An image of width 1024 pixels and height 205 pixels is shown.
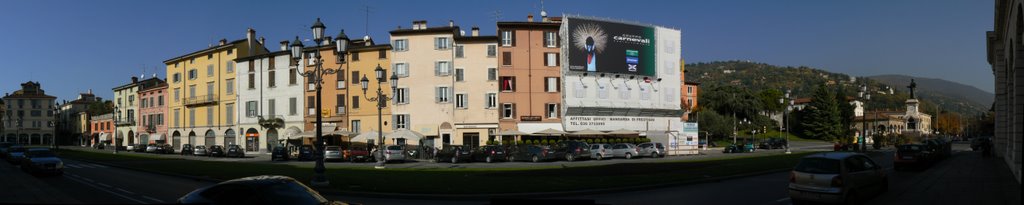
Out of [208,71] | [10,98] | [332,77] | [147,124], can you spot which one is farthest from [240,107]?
[10,98]

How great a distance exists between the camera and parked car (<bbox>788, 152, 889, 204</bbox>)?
1392cm

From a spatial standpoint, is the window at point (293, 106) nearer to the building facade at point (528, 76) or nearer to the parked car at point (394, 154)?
the building facade at point (528, 76)

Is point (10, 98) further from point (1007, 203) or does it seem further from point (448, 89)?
point (1007, 203)

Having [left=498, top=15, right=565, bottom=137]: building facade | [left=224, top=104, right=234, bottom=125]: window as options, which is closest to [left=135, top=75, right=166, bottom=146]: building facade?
[left=224, top=104, right=234, bottom=125]: window

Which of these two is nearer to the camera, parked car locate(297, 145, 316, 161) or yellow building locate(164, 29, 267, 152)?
parked car locate(297, 145, 316, 161)

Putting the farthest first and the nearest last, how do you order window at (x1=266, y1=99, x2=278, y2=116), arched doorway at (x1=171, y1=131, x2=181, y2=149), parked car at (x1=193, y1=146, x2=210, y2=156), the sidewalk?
arched doorway at (x1=171, y1=131, x2=181, y2=149) → window at (x1=266, y1=99, x2=278, y2=116) → parked car at (x1=193, y1=146, x2=210, y2=156) → the sidewalk

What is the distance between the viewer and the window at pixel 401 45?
6031cm

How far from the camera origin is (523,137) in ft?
197

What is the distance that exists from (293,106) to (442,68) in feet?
59.1

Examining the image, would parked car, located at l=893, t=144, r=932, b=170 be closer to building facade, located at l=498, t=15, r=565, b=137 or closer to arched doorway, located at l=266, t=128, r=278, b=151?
building facade, located at l=498, t=15, r=565, b=137

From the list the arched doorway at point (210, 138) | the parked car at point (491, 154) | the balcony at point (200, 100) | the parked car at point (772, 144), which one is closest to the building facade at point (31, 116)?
the balcony at point (200, 100)

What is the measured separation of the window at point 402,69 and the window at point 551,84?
46.2ft

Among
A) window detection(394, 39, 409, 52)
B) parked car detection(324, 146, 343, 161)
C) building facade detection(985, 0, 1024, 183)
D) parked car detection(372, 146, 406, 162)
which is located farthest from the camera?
window detection(394, 39, 409, 52)

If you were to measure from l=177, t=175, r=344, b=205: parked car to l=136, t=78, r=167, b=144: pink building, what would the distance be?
8487 centimetres
